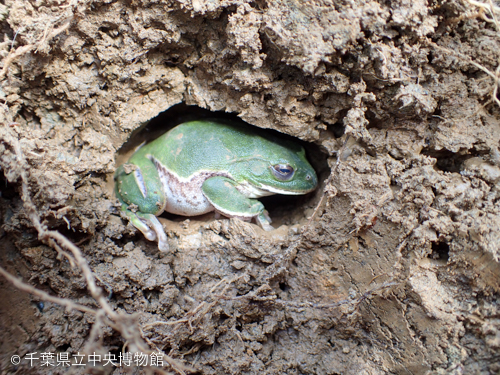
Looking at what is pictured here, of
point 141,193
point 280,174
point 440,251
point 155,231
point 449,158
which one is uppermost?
point 449,158

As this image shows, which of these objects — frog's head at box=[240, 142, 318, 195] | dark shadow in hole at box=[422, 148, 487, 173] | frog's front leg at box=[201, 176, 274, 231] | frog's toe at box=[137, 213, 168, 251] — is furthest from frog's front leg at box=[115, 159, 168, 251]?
dark shadow in hole at box=[422, 148, 487, 173]

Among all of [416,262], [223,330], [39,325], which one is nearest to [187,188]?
[223,330]

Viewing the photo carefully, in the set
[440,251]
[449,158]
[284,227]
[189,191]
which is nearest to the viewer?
[440,251]

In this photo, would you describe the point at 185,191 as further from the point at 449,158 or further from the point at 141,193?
the point at 449,158

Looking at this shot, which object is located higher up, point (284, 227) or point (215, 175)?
point (215, 175)

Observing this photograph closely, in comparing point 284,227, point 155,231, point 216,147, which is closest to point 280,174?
point 284,227

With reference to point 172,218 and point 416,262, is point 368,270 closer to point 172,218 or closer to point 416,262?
point 416,262

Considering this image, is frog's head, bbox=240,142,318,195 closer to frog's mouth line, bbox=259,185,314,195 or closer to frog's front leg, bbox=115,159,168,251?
frog's mouth line, bbox=259,185,314,195
